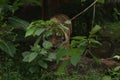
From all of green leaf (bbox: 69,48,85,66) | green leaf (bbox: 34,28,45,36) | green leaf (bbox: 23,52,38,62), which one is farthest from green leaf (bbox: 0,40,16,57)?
green leaf (bbox: 69,48,85,66)

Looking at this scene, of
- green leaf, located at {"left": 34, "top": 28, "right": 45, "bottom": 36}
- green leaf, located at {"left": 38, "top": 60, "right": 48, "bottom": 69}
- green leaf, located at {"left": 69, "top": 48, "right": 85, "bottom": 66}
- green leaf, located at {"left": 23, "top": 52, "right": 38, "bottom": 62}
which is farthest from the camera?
green leaf, located at {"left": 38, "top": 60, "right": 48, "bottom": 69}

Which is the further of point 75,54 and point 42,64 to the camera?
point 42,64

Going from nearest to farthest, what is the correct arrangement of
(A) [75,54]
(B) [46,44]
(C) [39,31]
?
(A) [75,54] → (C) [39,31] → (B) [46,44]

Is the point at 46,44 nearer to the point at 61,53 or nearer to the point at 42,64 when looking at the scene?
the point at 42,64

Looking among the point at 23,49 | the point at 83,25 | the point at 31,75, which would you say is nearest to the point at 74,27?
the point at 83,25

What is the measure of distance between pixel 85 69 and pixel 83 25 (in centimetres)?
154

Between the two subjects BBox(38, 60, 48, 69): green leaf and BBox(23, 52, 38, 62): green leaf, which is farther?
BBox(38, 60, 48, 69): green leaf

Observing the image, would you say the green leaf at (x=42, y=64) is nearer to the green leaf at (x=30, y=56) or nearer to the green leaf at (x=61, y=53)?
the green leaf at (x=30, y=56)

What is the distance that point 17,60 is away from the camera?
15.5ft

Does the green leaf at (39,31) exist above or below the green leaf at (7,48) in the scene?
above

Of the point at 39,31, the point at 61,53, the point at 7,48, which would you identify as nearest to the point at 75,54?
the point at 61,53

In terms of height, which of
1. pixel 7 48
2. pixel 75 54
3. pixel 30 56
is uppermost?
pixel 75 54

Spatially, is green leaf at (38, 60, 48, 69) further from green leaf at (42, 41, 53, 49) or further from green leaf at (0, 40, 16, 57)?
green leaf at (0, 40, 16, 57)

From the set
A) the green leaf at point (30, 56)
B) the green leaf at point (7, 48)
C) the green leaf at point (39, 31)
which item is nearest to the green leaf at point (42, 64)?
the green leaf at point (30, 56)
